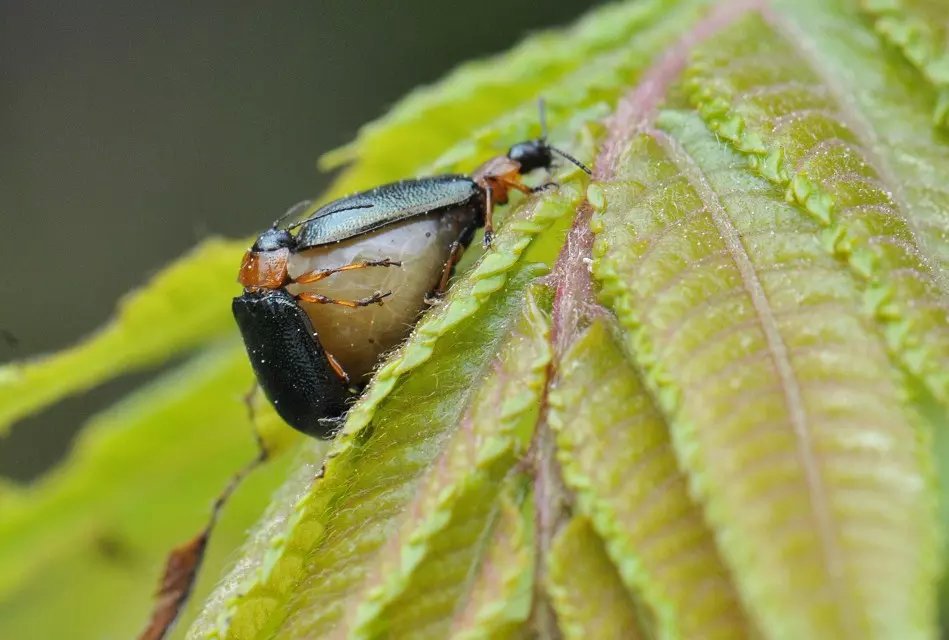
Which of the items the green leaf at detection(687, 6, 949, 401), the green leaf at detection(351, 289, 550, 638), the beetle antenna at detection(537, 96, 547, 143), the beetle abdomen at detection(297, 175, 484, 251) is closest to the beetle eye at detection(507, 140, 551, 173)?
the beetle antenna at detection(537, 96, 547, 143)

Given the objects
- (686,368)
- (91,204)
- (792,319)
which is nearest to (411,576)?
(686,368)

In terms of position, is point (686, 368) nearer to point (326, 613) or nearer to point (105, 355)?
point (326, 613)

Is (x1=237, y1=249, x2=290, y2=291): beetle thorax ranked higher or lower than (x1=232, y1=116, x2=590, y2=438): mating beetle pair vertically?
higher

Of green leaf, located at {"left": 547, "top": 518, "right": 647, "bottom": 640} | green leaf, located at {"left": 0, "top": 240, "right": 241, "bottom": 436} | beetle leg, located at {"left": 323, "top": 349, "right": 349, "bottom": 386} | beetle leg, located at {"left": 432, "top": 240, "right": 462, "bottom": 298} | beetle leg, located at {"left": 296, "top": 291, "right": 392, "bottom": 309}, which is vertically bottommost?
green leaf, located at {"left": 547, "top": 518, "right": 647, "bottom": 640}

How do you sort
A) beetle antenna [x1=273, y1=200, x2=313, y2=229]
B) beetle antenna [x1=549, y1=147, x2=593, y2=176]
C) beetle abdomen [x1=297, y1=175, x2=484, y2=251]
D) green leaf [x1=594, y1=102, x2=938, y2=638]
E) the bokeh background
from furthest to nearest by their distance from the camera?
the bokeh background, beetle antenna [x1=273, y1=200, x2=313, y2=229], beetle abdomen [x1=297, y1=175, x2=484, y2=251], beetle antenna [x1=549, y1=147, x2=593, y2=176], green leaf [x1=594, y1=102, x2=938, y2=638]

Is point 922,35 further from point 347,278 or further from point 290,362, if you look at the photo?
point 290,362

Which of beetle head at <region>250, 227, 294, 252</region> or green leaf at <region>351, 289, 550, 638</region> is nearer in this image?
green leaf at <region>351, 289, 550, 638</region>

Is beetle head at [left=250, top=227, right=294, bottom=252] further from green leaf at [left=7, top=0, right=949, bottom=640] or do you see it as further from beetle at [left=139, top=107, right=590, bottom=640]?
green leaf at [left=7, top=0, right=949, bottom=640]

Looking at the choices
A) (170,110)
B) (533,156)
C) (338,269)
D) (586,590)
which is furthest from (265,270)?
(170,110)
